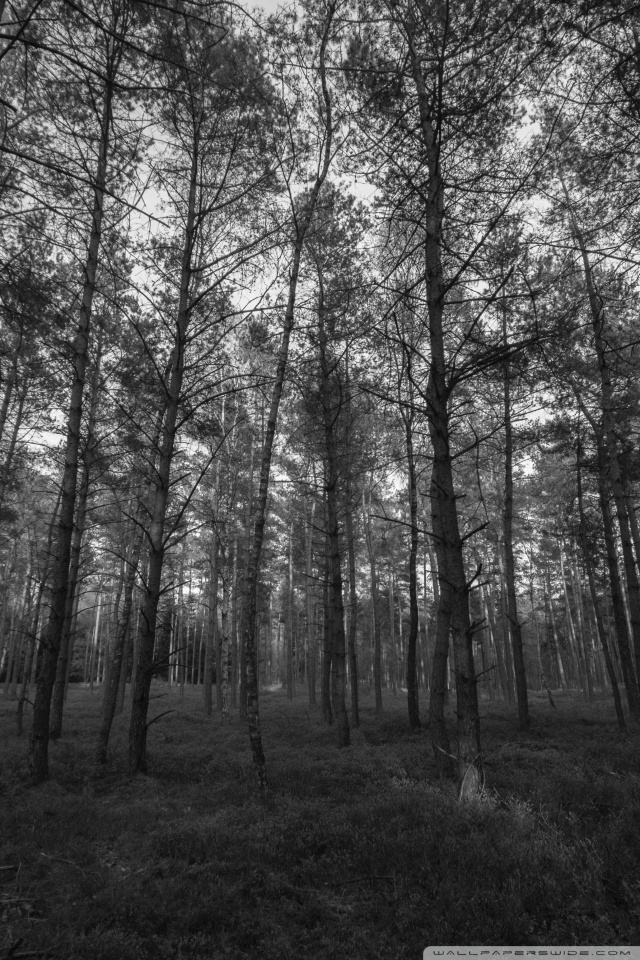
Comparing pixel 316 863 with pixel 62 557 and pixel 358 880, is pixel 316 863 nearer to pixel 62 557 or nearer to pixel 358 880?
pixel 358 880

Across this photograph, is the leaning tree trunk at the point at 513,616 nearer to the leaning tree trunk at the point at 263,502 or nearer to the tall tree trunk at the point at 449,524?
the leaning tree trunk at the point at 263,502

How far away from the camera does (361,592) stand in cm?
3691

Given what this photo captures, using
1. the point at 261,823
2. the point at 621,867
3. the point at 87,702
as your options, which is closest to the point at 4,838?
the point at 261,823

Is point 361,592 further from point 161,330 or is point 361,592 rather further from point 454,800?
point 454,800

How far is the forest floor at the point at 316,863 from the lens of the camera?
3.56m

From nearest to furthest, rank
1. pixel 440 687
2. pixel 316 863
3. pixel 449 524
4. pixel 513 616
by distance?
1. pixel 316 863
2. pixel 449 524
3. pixel 440 687
4. pixel 513 616

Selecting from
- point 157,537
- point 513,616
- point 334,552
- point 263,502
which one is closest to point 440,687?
point 334,552

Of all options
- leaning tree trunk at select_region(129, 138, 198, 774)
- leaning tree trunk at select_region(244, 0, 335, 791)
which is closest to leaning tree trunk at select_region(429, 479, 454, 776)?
leaning tree trunk at select_region(244, 0, 335, 791)

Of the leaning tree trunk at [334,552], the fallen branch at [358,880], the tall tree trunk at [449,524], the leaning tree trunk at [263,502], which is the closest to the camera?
the fallen branch at [358,880]

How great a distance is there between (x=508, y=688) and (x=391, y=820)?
2624 cm

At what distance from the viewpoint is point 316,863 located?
485 cm

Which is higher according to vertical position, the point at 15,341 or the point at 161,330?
the point at 15,341

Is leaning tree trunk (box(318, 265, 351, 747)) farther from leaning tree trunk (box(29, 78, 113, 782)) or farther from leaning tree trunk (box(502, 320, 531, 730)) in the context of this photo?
leaning tree trunk (box(29, 78, 113, 782))

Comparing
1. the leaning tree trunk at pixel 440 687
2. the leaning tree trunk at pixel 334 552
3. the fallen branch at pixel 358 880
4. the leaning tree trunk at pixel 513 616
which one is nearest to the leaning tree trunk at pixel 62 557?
the leaning tree trunk at pixel 334 552
